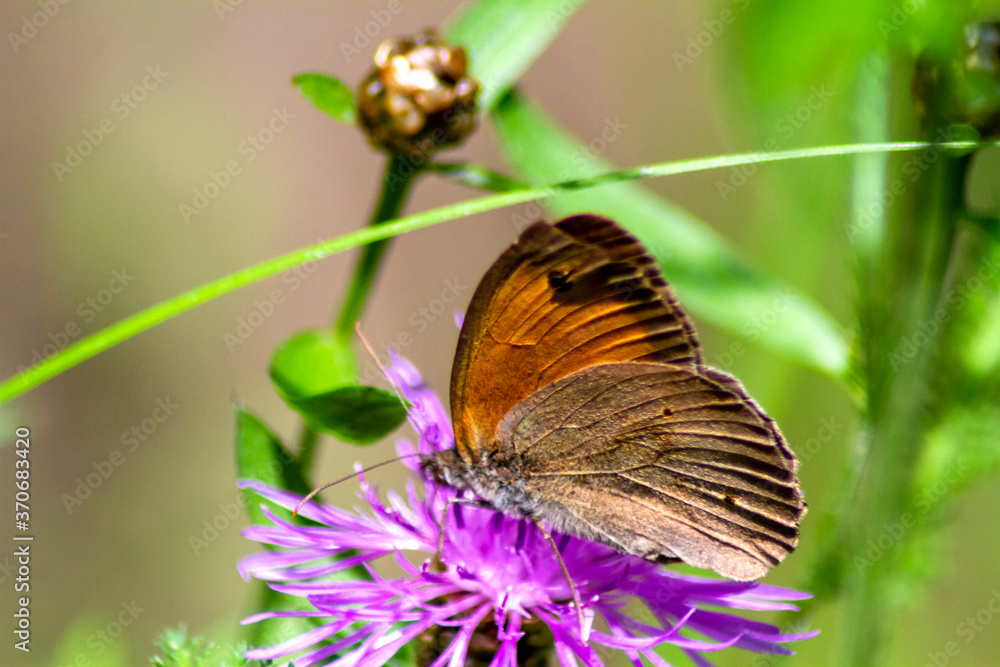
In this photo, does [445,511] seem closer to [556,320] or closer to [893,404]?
[556,320]

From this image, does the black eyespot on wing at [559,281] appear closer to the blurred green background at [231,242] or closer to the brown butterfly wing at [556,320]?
the brown butterfly wing at [556,320]

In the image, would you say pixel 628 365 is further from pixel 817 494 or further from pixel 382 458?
pixel 382 458

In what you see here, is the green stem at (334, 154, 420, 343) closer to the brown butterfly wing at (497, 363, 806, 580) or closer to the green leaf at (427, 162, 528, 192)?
the green leaf at (427, 162, 528, 192)

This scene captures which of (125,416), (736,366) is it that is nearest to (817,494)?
(736,366)

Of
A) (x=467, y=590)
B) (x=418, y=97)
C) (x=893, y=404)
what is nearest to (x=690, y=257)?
(x=893, y=404)

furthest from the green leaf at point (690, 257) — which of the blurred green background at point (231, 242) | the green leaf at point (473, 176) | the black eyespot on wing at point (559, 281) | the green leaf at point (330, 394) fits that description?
the green leaf at point (330, 394)

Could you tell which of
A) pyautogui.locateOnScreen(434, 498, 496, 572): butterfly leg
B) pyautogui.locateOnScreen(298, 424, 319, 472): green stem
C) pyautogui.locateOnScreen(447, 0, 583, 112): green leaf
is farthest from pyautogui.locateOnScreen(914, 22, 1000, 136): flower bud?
→ pyautogui.locateOnScreen(298, 424, 319, 472): green stem
